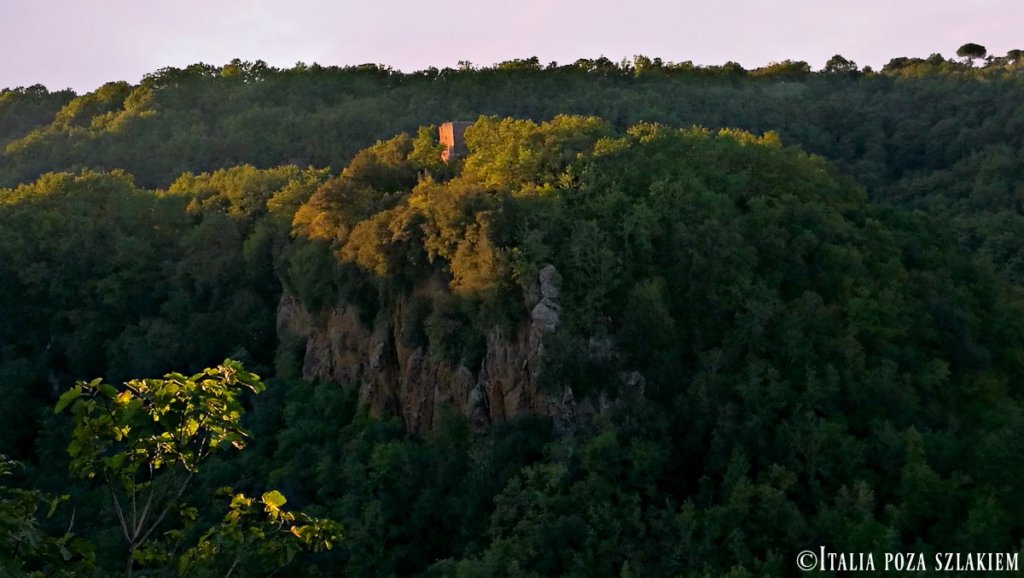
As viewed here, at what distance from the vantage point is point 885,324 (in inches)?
1061

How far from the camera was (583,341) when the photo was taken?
25.4 meters

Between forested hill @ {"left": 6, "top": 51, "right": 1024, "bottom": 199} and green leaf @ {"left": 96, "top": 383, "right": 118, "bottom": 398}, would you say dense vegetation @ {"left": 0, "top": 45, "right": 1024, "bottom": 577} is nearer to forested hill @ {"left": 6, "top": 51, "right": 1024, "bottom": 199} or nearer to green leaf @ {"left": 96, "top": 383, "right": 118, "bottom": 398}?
forested hill @ {"left": 6, "top": 51, "right": 1024, "bottom": 199}

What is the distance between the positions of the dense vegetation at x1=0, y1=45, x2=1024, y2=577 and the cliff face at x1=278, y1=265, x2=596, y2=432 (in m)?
0.38

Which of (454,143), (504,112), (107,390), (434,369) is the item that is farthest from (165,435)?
(504,112)

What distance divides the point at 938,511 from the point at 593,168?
11.4m

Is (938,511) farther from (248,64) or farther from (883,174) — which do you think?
(248,64)

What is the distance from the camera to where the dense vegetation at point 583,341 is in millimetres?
23250

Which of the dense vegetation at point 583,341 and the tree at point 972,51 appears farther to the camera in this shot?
the tree at point 972,51

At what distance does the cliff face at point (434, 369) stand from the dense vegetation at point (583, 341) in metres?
0.38

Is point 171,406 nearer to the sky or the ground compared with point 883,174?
nearer to the sky

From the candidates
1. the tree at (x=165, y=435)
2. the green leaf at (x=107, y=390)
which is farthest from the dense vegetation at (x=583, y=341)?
the green leaf at (x=107, y=390)

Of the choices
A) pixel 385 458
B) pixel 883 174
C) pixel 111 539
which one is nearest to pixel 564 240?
pixel 385 458

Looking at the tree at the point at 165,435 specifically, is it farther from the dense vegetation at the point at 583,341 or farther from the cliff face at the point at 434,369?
the cliff face at the point at 434,369

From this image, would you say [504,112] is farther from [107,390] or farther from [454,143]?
[107,390]
